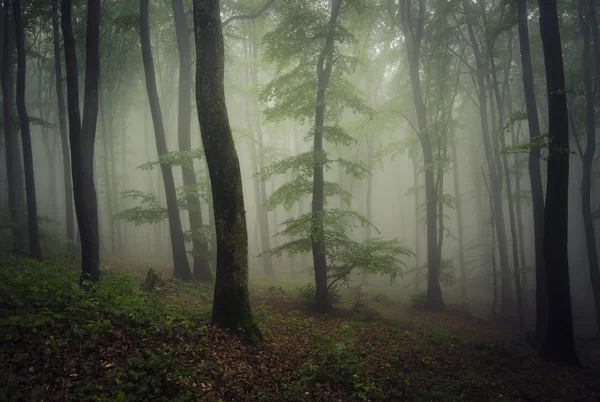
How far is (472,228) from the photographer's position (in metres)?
45.8

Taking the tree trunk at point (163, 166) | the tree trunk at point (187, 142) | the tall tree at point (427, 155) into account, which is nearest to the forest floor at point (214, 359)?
the tree trunk at point (163, 166)

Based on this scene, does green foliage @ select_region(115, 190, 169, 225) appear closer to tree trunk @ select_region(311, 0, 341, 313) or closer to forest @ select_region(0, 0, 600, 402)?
forest @ select_region(0, 0, 600, 402)

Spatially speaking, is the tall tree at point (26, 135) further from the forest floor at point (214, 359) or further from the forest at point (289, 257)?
the forest floor at point (214, 359)

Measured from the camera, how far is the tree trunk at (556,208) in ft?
30.0

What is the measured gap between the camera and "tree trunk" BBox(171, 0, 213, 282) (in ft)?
45.9

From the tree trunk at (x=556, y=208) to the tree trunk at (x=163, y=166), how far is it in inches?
502

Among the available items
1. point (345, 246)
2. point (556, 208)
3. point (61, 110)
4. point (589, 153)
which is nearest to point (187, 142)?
point (61, 110)

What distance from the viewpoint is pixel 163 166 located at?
43.6 feet

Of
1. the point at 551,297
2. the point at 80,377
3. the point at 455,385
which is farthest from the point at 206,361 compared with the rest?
the point at 551,297

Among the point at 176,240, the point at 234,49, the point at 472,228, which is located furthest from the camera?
the point at 472,228

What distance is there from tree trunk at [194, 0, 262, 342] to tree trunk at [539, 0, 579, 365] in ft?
28.5

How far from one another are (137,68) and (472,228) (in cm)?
4528

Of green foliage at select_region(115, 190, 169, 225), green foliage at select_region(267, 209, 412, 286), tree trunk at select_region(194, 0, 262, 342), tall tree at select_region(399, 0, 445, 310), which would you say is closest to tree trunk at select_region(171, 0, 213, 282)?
green foliage at select_region(115, 190, 169, 225)

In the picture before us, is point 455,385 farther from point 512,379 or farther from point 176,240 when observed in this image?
point 176,240
